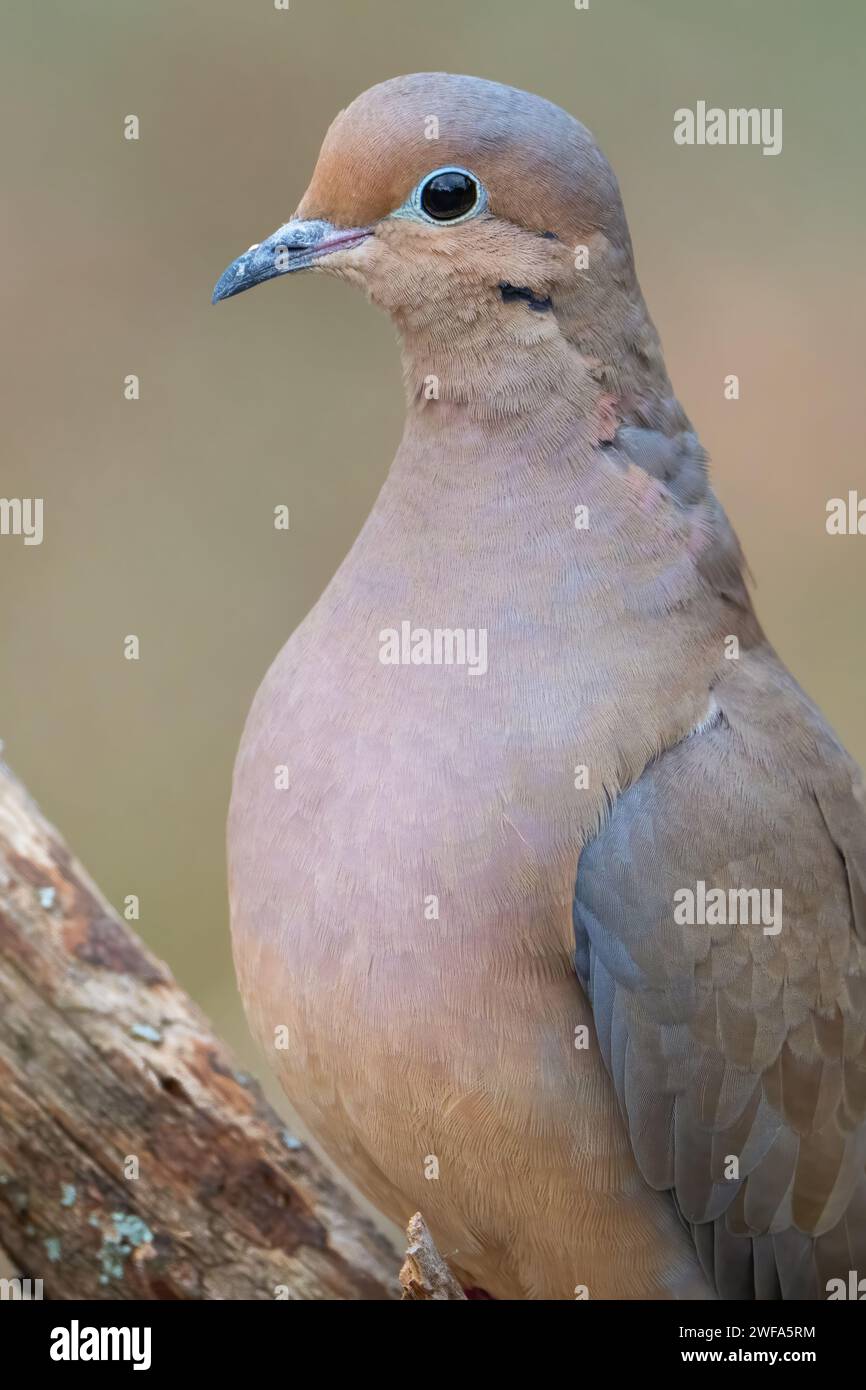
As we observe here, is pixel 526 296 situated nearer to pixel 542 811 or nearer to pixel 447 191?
pixel 447 191

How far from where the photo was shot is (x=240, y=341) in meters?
7.05

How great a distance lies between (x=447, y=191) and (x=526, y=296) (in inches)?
9.5

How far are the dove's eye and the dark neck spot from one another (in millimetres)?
149

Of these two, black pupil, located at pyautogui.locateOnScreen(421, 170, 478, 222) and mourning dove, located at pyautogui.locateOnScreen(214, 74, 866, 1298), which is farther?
black pupil, located at pyautogui.locateOnScreen(421, 170, 478, 222)

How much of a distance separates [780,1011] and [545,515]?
1.02 meters

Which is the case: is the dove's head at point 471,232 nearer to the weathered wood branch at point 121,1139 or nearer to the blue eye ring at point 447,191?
the blue eye ring at point 447,191

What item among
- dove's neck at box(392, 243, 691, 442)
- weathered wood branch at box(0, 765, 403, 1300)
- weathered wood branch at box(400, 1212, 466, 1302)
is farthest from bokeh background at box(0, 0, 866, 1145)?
weathered wood branch at box(400, 1212, 466, 1302)

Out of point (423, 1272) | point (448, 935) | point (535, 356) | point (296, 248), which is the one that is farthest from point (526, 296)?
point (423, 1272)

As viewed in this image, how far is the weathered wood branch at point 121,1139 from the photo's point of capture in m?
3.35

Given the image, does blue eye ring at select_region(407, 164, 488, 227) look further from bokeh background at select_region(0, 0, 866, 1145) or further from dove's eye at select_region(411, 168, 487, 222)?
bokeh background at select_region(0, 0, 866, 1145)

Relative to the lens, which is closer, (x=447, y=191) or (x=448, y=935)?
(x=448, y=935)

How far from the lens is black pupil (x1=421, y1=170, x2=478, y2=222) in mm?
3076

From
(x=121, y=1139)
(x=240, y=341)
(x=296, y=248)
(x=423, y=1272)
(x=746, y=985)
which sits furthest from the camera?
(x=240, y=341)
